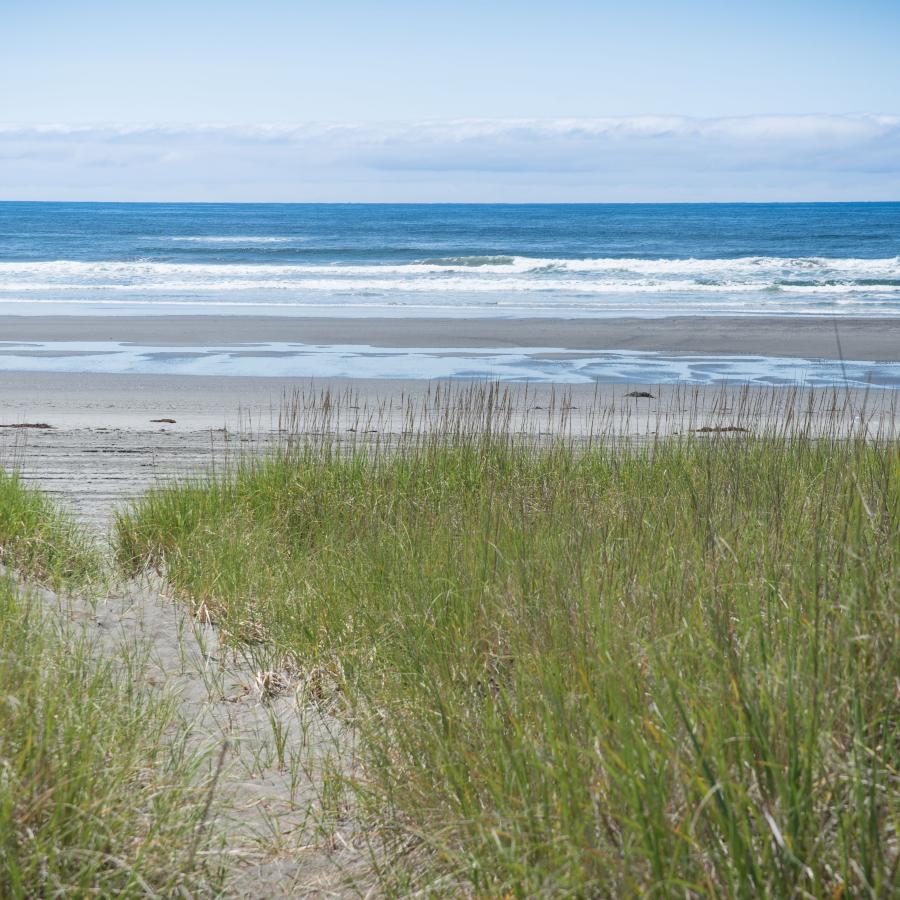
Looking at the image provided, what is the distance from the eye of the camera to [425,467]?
20.8ft

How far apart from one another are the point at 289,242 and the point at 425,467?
50376 millimetres

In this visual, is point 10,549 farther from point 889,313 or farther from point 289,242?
point 289,242

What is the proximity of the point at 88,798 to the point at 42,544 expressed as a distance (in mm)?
3122

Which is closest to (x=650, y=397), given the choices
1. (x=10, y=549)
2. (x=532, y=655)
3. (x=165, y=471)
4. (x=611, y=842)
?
(x=165, y=471)

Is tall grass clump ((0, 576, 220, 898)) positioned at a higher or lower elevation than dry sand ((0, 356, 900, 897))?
higher

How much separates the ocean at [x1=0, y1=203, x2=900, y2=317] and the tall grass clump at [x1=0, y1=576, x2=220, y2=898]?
881 inches

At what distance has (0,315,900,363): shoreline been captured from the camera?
19078 millimetres

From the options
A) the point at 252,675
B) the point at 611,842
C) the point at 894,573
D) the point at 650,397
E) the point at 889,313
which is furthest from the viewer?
the point at 889,313

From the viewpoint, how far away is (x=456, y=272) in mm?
39500

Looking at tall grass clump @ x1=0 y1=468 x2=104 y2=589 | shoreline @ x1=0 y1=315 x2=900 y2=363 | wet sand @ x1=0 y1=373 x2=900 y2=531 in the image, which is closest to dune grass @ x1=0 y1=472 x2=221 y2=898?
A: tall grass clump @ x1=0 y1=468 x2=104 y2=589

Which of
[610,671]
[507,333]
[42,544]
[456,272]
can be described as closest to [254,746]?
[610,671]

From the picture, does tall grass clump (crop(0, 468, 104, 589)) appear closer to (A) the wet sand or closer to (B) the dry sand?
(B) the dry sand

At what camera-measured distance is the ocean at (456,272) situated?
90.7 ft

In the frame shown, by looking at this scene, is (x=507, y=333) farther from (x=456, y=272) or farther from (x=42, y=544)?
(x=456, y=272)
